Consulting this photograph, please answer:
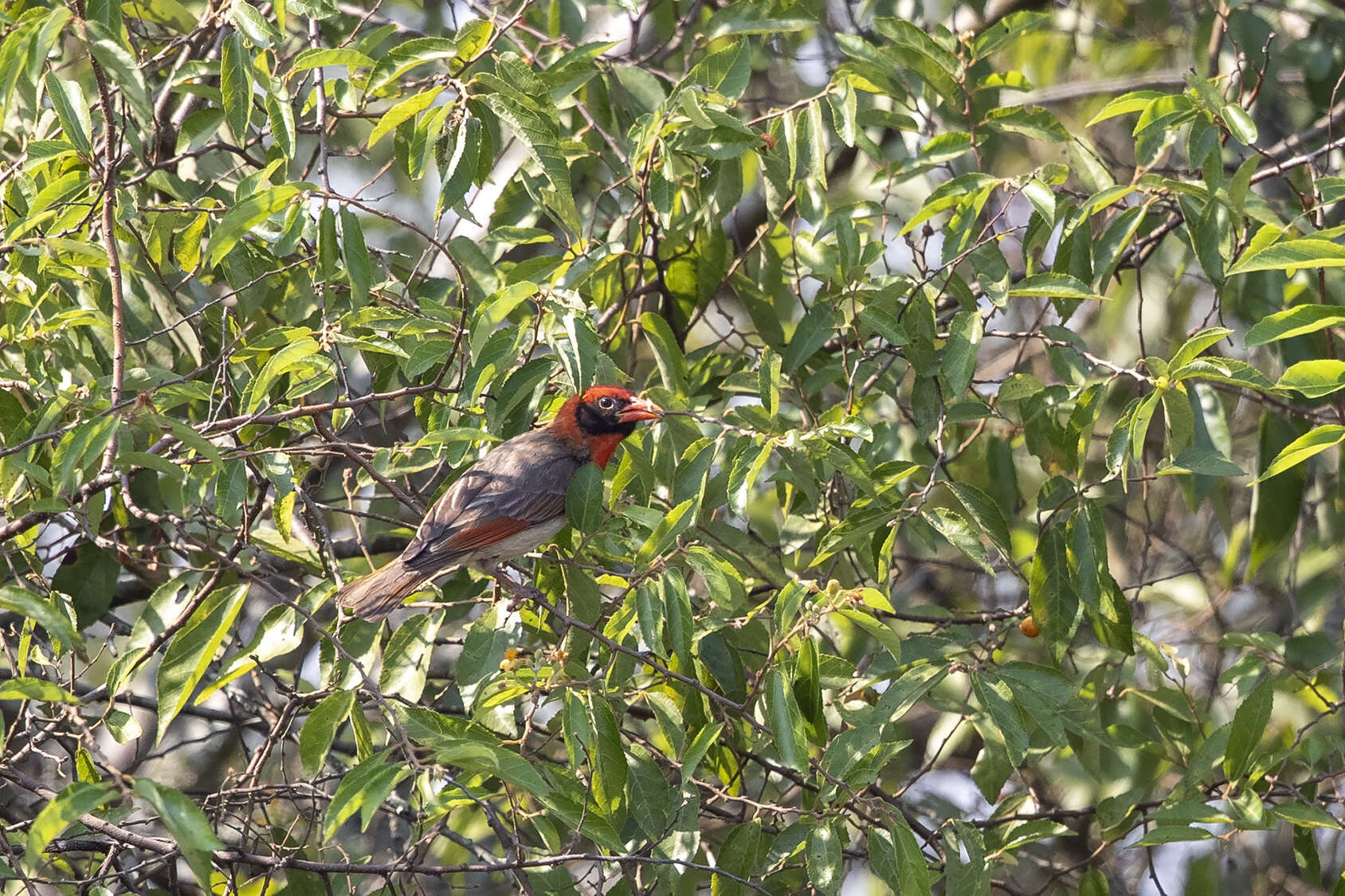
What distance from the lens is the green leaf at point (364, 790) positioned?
111 inches

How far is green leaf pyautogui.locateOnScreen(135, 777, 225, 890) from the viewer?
2.54 metres

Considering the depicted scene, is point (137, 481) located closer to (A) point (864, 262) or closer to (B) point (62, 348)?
(B) point (62, 348)

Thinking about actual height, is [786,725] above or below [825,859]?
above

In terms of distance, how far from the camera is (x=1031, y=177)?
4023mm

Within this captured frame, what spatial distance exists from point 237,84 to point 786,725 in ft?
7.36

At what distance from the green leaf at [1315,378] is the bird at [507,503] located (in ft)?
5.72

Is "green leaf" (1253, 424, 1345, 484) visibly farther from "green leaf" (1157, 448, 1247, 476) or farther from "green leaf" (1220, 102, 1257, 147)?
"green leaf" (1220, 102, 1257, 147)

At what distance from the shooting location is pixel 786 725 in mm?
3428

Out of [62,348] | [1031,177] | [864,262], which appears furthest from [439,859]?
[1031,177]

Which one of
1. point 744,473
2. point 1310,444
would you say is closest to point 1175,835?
point 1310,444

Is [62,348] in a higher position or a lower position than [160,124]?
lower

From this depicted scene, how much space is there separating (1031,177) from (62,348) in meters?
3.01

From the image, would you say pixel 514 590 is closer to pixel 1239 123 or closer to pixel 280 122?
pixel 280 122

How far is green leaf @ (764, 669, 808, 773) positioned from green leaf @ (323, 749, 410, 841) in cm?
96
